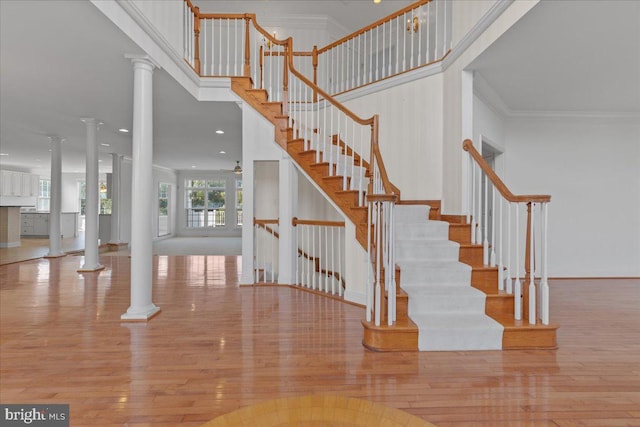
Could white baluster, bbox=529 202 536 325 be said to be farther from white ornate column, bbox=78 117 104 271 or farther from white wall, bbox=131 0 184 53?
white ornate column, bbox=78 117 104 271

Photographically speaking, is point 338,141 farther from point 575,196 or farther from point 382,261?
point 575,196

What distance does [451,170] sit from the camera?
4.18 meters

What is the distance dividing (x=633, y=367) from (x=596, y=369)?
304 mm

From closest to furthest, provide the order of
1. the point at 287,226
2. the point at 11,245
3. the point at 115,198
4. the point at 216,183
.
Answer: the point at 287,226 < the point at 11,245 < the point at 115,198 < the point at 216,183

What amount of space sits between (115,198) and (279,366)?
9.30 metres

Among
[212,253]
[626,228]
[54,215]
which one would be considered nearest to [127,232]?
[54,215]

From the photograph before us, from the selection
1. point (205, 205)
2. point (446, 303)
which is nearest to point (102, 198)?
point (205, 205)

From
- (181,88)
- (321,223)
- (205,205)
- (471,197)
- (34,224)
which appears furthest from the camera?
(205,205)

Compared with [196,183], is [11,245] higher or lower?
lower

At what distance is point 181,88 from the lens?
4.52 metres

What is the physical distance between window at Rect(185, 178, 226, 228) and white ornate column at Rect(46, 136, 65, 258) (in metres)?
6.54

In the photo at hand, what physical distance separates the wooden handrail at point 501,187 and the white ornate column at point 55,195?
8376 millimetres

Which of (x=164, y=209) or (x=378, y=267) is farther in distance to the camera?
(x=164, y=209)

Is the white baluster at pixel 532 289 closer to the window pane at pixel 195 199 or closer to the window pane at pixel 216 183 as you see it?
the window pane at pixel 216 183
